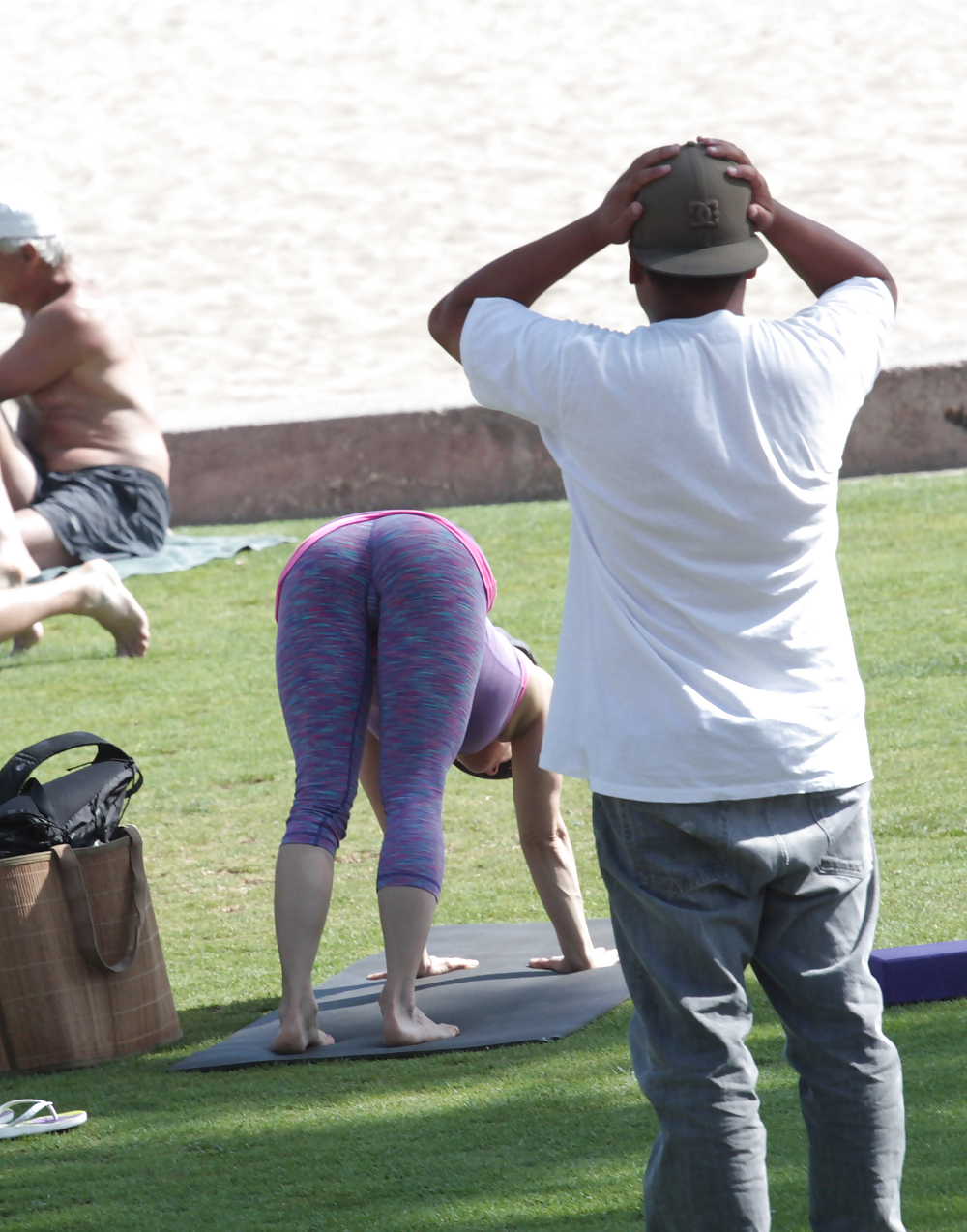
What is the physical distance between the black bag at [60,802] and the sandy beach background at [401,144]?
34.3 feet

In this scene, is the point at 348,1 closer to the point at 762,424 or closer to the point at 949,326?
the point at 949,326

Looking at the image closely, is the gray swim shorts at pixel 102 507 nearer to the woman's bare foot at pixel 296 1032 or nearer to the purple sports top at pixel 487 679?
the purple sports top at pixel 487 679

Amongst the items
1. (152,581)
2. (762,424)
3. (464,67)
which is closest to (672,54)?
(464,67)

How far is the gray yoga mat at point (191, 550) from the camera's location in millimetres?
8031

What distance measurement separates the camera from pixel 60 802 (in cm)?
348

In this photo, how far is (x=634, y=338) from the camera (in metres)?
2.06

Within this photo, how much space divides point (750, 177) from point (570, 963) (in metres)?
1.98

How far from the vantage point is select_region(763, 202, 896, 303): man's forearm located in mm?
2264

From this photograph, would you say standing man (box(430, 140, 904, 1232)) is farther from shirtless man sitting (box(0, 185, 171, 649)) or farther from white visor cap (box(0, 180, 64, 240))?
white visor cap (box(0, 180, 64, 240))

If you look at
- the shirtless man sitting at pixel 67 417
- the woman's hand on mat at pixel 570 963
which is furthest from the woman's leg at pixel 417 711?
the shirtless man sitting at pixel 67 417

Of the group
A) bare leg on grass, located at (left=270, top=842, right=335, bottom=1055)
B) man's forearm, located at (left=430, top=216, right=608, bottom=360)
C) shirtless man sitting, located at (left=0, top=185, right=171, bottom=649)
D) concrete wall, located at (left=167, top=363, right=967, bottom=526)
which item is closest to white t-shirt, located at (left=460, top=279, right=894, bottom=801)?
man's forearm, located at (left=430, top=216, right=608, bottom=360)

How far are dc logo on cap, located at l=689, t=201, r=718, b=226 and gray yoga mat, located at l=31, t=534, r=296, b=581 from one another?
6121mm

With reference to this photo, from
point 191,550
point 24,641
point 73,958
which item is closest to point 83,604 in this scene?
point 24,641

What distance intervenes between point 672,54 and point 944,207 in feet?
22.1
